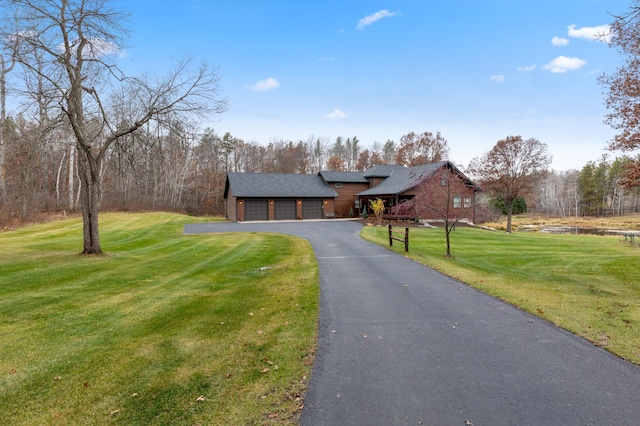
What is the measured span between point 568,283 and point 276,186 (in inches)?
1165

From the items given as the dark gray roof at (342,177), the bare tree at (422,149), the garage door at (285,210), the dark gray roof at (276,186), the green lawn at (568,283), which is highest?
the bare tree at (422,149)

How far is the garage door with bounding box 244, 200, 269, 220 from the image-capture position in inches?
1326

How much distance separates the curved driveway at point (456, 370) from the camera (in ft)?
10.8

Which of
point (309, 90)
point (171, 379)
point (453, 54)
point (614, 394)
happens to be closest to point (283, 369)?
point (171, 379)

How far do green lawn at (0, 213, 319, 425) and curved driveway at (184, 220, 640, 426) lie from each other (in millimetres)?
501

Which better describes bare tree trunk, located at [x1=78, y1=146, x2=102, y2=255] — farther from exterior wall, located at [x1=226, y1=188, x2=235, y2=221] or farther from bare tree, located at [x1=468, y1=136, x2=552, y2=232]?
bare tree, located at [x1=468, y1=136, x2=552, y2=232]

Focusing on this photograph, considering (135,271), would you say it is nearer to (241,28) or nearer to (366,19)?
(241,28)

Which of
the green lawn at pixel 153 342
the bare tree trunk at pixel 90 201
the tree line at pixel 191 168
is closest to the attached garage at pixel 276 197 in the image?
the tree line at pixel 191 168

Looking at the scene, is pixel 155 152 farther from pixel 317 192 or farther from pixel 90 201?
pixel 317 192

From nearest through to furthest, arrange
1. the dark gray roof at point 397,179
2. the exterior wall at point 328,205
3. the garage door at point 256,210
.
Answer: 1. the dark gray roof at point 397,179
2. the garage door at point 256,210
3. the exterior wall at point 328,205

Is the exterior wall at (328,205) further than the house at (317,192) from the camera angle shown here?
Yes

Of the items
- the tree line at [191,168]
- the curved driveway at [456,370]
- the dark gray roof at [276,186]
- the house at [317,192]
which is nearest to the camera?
the curved driveway at [456,370]

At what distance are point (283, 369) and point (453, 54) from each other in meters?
23.7

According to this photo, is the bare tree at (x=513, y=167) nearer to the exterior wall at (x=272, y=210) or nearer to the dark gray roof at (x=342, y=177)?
the dark gray roof at (x=342, y=177)
